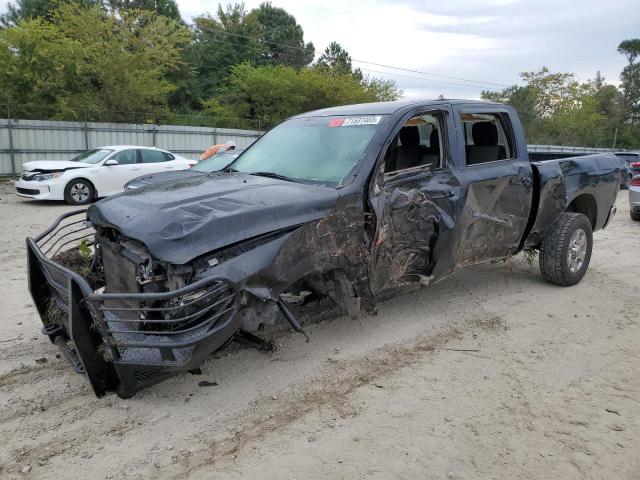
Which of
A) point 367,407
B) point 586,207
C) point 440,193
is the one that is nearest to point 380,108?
point 440,193

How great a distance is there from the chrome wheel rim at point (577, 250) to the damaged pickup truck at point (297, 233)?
4cm

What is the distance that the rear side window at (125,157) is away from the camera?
13.6m

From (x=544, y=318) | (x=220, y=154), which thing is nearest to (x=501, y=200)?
(x=544, y=318)

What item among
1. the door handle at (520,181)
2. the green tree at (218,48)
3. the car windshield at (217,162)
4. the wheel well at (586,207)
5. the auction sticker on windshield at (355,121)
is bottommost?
the wheel well at (586,207)

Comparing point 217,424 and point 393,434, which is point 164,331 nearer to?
point 217,424

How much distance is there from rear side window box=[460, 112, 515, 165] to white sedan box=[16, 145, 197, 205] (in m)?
10.4

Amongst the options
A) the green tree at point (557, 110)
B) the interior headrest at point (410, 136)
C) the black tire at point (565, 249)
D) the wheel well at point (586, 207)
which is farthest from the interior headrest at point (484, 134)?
the green tree at point (557, 110)

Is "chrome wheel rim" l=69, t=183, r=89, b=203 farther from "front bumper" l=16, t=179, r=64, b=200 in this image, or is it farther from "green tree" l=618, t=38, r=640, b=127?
"green tree" l=618, t=38, r=640, b=127

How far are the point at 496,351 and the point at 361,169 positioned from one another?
6.06 feet

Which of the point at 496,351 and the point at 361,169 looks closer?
the point at 361,169

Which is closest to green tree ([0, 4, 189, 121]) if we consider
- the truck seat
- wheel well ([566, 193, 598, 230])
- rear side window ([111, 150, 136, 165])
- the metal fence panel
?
the metal fence panel

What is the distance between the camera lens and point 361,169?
393 centimetres

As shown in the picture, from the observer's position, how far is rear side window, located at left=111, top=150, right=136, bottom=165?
44.7 ft

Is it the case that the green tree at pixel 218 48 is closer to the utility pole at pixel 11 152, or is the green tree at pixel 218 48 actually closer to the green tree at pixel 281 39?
the green tree at pixel 281 39
